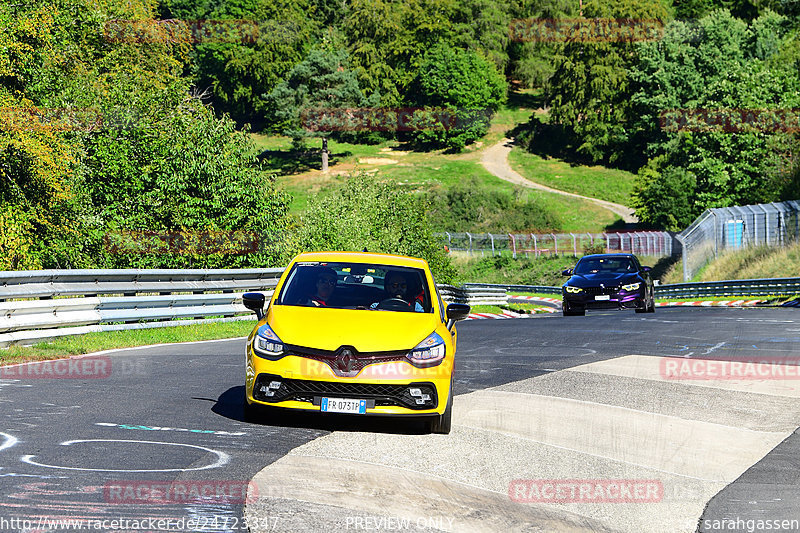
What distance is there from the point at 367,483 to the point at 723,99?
65131 mm

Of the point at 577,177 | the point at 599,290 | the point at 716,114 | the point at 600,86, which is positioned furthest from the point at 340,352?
the point at 600,86

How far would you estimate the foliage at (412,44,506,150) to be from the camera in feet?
361

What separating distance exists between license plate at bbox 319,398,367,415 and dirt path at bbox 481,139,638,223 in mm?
75475

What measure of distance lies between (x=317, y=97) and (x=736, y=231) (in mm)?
66214

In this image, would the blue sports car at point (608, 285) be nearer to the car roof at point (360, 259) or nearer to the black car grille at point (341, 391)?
the car roof at point (360, 259)

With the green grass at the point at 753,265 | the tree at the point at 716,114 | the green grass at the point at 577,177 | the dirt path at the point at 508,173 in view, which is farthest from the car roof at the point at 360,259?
the green grass at the point at 577,177

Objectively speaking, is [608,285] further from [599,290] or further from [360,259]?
[360,259]

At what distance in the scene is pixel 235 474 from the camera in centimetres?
674

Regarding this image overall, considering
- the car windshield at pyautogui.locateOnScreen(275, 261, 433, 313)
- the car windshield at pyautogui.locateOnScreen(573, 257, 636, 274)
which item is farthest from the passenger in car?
→ the car windshield at pyautogui.locateOnScreen(573, 257, 636, 274)

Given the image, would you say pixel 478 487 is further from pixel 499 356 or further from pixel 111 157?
pixel 111 157

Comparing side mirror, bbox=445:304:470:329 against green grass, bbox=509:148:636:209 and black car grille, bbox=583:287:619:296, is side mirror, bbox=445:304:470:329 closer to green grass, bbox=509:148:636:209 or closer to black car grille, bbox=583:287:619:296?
black car grille, bbox=583:287:619:296

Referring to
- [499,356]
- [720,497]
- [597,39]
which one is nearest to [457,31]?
[597,39]

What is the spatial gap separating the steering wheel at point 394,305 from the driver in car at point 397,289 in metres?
0.03

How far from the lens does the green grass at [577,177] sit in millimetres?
94375
